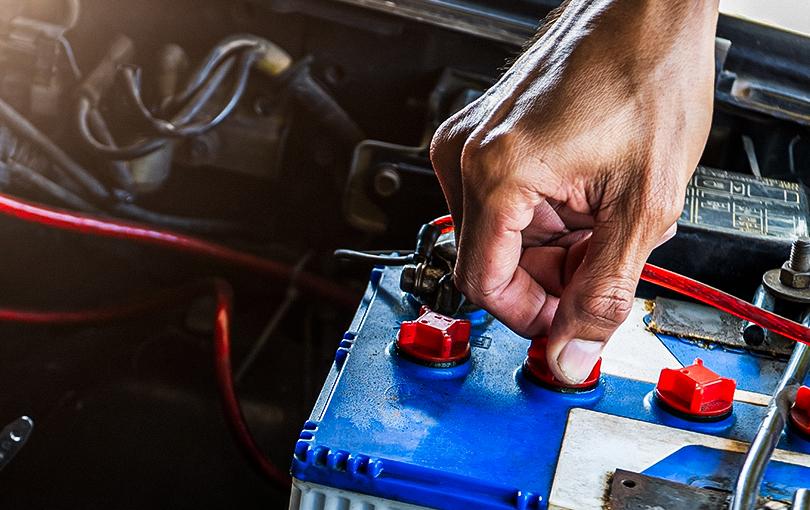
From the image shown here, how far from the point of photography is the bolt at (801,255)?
0.72m

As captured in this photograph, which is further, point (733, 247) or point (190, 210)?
point (190, 210)

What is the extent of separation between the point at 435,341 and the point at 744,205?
0.45m

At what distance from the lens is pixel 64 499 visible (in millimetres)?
1074

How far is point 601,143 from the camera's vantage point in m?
0.52

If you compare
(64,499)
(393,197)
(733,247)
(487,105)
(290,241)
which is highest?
(487,105)

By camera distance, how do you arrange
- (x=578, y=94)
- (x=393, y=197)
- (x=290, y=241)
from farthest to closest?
(x=290, y=241), (x=393, y=197), (x=578, y=94)

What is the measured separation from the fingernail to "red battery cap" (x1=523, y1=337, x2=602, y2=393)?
0.03 meters

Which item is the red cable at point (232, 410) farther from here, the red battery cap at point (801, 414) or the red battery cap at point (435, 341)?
the red battery cap at point (801, 414)

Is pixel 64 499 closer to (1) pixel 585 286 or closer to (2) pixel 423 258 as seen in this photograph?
(2) pixel 423 258

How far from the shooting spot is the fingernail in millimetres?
573

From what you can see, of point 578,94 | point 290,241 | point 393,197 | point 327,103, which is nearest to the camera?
point 578,94

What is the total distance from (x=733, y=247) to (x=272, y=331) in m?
0.83

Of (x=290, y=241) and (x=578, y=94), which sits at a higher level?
(x=578, y=94)

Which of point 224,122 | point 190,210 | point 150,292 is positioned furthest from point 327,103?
point 150,292
